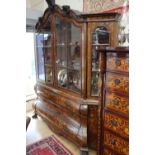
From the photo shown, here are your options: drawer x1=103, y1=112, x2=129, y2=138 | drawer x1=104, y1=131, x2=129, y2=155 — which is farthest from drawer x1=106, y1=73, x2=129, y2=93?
drawer x1=104, y1=131, x2=129, y2=155

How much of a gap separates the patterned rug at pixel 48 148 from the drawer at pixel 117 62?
148cm

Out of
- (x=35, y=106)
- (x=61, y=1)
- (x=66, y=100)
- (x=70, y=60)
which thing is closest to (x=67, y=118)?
(x=66, y=100)

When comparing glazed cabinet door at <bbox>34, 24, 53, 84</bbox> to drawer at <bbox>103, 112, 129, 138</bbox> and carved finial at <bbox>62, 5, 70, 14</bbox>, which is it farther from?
drawer at <bbox>103, 112, 129, 138</bbox>

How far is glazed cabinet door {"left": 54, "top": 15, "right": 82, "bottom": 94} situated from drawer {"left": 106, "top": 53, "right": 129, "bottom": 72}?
0.83m

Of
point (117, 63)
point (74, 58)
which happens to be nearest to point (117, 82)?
point (117, 63)

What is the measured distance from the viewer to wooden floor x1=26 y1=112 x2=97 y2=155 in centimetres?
239

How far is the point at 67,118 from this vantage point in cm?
242

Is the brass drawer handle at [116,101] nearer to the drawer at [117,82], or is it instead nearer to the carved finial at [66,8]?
the drawer at [117,82]

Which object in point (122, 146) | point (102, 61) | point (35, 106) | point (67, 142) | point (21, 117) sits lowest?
point (67, 142)

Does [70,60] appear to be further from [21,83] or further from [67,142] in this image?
[21,83]

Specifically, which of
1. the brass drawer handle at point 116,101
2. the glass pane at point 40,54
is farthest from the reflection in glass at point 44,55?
the brass drawer handle at point 116,101

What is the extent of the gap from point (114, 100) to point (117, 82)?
0.46 ft

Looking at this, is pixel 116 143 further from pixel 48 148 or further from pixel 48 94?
pixel 48 94
